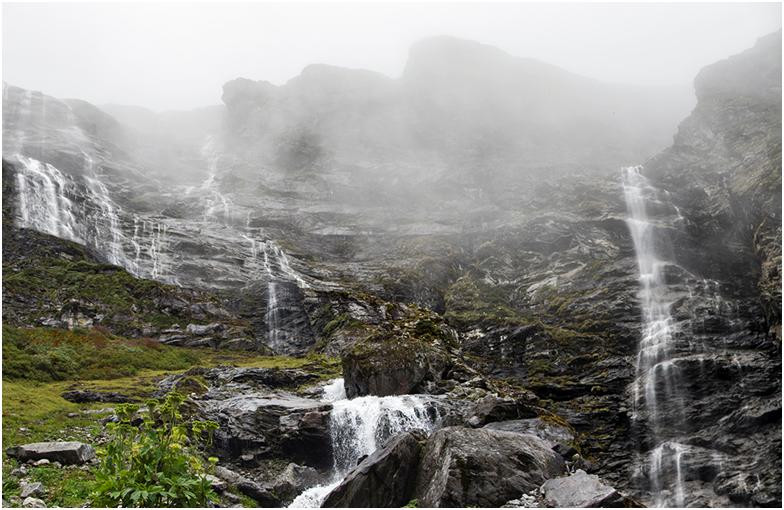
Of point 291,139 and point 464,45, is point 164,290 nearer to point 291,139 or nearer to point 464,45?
point 291,139

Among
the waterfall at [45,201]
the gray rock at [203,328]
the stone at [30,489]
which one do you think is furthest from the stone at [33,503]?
the waterfall at [45,201]

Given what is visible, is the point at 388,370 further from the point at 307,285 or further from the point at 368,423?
the point at 307,285

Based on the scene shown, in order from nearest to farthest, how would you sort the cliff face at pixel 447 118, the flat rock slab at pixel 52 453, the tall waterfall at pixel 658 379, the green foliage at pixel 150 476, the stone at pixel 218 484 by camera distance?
the green foliage at pixel 150 476, the flat rock slab at pixel 52 453, the stone at pixel 218 484, the tall waterfall at pixel 658 379, the cliff face at pixel 447 118

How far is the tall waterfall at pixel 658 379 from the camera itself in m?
24.7

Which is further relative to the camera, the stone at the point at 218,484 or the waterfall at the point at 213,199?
the waterfall at the point at 213,199

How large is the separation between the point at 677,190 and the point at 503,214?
1894cm

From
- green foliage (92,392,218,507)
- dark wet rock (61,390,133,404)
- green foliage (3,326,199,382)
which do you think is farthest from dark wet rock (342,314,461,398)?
green foliage (92,392,218,507)

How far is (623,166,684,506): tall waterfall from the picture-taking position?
24.7 meters

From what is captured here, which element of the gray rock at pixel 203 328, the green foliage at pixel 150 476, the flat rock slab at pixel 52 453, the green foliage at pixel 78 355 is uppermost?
the gray rock at pixel 203 328

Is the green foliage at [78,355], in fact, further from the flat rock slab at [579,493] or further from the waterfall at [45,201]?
the flat rock slab at [579,493]

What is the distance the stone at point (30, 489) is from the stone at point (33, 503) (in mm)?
340

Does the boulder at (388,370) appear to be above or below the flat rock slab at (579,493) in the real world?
above

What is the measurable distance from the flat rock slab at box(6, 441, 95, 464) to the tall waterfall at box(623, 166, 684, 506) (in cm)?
2249

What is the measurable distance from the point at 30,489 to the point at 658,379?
95.7 ft
